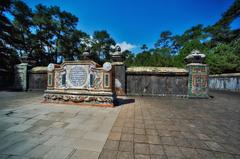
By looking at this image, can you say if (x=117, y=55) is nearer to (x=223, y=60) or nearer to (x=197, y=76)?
(x=197, y=76)

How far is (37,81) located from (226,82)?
19.7m

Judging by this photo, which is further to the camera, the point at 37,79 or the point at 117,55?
the point at 37,79

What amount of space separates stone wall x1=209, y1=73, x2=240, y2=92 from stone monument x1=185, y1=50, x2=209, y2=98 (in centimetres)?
680

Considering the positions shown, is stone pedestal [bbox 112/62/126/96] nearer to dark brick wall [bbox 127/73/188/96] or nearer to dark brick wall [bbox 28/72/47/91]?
dark brick wall [bbox 127/73/188/96]

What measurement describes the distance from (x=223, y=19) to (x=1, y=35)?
96.4 feet

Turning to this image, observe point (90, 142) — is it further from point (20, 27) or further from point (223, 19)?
point (223, 19)

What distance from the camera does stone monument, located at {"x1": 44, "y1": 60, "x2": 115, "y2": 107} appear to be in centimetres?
613

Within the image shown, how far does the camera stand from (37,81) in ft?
37.4

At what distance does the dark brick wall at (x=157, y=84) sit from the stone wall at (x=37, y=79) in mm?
7595

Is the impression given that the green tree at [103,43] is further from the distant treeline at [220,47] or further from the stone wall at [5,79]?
the stone wall at [5,79]

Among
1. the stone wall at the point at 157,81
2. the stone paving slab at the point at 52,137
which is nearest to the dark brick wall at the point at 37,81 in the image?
the stone wall at the point at 157,81

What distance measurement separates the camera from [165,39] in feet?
128

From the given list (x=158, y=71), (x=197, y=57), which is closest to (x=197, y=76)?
(x=197, y=57)

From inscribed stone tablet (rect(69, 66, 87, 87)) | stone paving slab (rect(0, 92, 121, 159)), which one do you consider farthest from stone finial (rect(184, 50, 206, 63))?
stone paving slab (rect(0, 92, 121, 159))
